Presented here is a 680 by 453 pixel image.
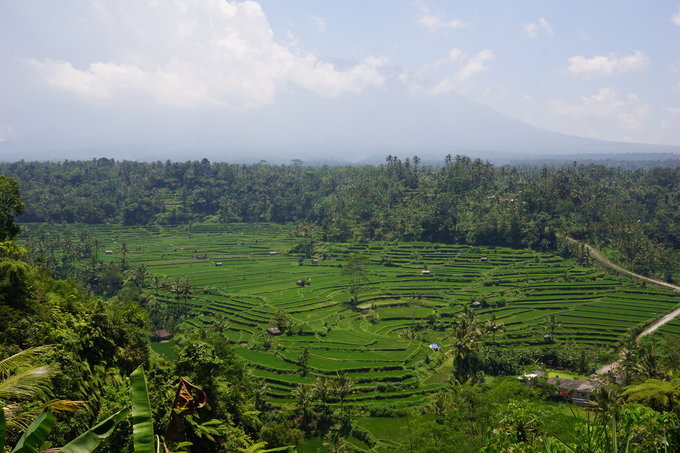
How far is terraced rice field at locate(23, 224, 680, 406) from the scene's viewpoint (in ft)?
97.7

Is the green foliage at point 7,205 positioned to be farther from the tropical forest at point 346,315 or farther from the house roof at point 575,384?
the house roof at point 575,384

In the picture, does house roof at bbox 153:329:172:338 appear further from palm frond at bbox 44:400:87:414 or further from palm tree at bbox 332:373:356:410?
palm frond at bbox 44:400:87:414

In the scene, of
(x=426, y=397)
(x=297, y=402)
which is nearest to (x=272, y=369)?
(x=297, y=402)

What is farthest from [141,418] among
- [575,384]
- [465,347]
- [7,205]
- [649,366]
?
[575,384]

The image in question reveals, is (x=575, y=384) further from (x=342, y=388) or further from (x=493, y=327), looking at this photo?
(x=342, y=388)

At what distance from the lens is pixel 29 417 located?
5352 mm

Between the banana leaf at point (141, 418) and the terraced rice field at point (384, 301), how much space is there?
79.8ft

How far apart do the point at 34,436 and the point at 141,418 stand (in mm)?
744

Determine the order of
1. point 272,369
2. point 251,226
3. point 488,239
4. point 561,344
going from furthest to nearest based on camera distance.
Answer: point 251,226
point 488,239
point 561,344
point 272,369

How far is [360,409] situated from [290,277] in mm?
27554

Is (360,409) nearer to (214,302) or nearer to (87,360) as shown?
(87,360)

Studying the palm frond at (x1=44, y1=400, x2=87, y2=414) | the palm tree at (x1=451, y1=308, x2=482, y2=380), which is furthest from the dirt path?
the palm frond at (x1=44, y1=400, x2=87, y2=414)

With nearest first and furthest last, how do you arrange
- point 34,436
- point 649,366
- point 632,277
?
1. point 34,436
2. point 649,366
3. point 632,277

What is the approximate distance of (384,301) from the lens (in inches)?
1676
